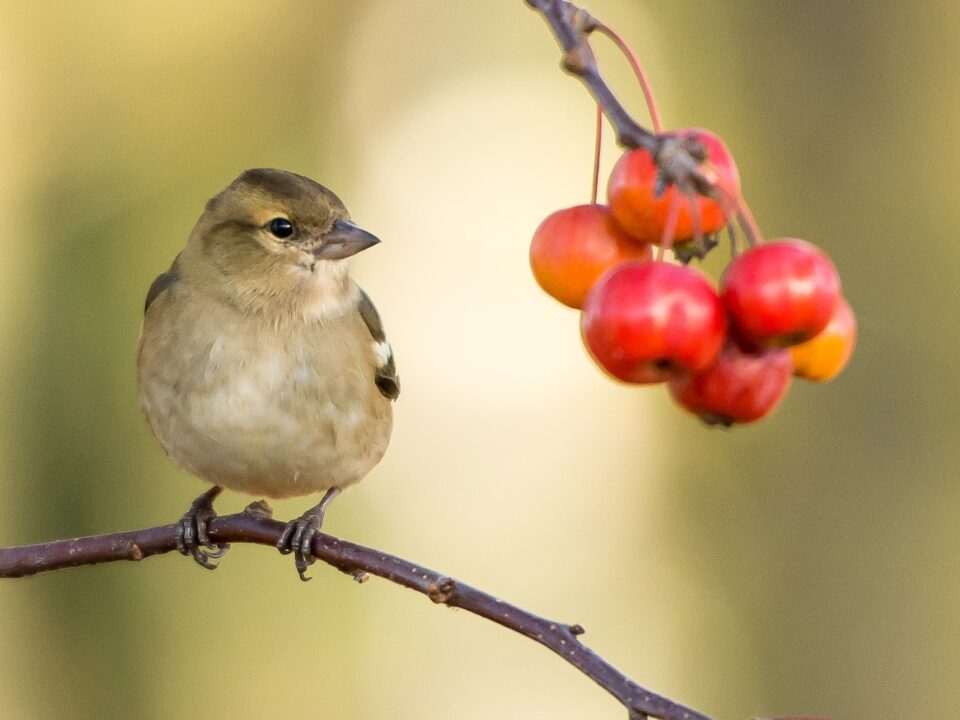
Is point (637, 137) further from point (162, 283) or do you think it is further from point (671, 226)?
point (162, 283)

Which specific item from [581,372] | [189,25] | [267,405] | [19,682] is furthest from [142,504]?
[267,405]

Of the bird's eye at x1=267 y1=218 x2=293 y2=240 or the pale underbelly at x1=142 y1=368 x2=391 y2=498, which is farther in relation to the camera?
the bird's eye at x1=267 y1=218 x2=293 y2=240

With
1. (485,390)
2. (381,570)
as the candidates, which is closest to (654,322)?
(381,570)

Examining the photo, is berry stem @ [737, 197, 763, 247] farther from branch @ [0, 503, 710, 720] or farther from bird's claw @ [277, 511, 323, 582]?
bird's claw @ [277, 511, 323, 582]

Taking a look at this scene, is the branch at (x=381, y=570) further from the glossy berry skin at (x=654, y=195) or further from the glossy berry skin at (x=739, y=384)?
the glossy berry skin at (x=654, y=195)

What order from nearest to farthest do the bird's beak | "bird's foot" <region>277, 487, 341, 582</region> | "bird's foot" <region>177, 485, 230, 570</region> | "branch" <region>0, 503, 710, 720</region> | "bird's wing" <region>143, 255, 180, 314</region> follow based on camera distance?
"branch" <region>0, 503, 710, 720</region>, "bird's foot" <region>277, 487, 341, 582</region>, "bird's foot" <region>177, 485, 230, 570</region>, the bird's beak, "bird's wing" <region>143, 255, 180, 314</region>

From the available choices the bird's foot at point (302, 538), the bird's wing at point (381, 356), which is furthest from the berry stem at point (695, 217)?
the bird's wing at point (381, 356)

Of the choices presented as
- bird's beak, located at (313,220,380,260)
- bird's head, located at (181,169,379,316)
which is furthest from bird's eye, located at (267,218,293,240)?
bird's beak, located at (313,220,380,260)

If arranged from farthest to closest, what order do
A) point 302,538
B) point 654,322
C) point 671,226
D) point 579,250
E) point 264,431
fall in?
point 264,431 → point 302,538 → point 579,250 → point 671,226 → point 654,322
